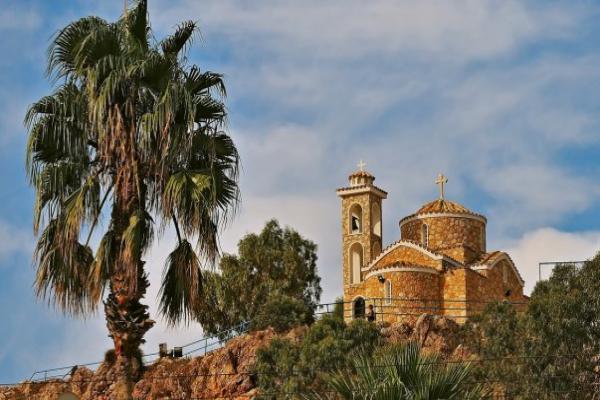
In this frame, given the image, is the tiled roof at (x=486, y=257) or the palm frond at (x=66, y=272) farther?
the tiled roof at (x=486, y=257)

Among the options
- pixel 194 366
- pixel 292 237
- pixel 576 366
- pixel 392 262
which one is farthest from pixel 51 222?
pixel 292 237

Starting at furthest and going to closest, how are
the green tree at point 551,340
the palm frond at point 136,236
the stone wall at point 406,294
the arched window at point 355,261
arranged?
the arched window at point 355,261 → the stone wall at point 406,294 → the green tree at point 551,340 → the palm frond at point 136,236

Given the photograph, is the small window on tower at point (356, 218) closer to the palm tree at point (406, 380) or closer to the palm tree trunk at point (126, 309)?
the palm tree trunk at point (126, 309)

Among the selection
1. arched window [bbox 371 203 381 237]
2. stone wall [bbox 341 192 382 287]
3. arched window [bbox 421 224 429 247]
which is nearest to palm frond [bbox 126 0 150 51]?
arched window [bbox 421 224 429 247]

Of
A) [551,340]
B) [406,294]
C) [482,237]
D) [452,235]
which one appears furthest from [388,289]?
[551,340]

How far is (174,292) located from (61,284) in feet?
5.92

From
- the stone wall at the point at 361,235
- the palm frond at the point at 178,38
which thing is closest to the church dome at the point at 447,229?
the stone wall at the point at 361,235

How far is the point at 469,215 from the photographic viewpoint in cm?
4991

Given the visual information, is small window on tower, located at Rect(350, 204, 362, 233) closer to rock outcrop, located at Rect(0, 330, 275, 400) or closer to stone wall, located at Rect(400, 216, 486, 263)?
stone wall, located at Rect(400, 216, 486, 263)

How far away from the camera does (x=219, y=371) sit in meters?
39.2

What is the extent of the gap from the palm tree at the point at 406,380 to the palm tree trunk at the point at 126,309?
3157 mm

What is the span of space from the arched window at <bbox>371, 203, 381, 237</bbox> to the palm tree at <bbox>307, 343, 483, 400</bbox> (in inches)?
1451

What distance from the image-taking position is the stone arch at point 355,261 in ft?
174

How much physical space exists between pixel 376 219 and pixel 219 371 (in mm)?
16496
